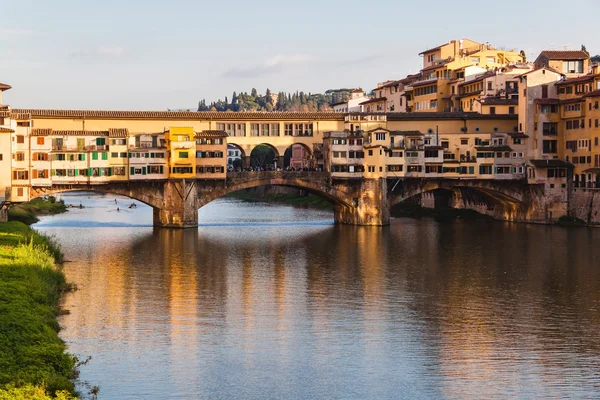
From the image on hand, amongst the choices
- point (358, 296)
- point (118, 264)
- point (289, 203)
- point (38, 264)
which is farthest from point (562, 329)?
point (289, 203)

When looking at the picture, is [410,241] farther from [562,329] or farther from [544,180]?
[562,329]

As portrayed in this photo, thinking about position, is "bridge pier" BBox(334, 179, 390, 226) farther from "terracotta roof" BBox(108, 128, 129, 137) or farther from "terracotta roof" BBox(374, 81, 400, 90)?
"terracotta roof" BBox(374, 81, 400, 90)

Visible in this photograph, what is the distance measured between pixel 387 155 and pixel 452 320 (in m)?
38.1

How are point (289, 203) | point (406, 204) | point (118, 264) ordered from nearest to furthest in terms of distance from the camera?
1. point (118, 264)
2. point (406, 204)
3. point (289, 203)

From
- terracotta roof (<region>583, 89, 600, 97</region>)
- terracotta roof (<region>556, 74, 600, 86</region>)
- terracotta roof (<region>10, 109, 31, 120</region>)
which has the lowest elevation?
terracotta roof (<region>10, 109, 31, 120</region>)

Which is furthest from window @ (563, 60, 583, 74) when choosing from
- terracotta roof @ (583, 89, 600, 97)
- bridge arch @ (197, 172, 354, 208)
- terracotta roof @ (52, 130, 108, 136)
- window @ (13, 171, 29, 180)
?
window @ (13, 171, 29, 180)

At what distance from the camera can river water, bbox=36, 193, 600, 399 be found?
1017 inches

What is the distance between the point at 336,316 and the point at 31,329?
11.5 metres

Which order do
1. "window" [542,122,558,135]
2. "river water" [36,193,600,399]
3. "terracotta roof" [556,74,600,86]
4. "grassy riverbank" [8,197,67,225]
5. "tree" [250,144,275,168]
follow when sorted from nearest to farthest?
"river water" [36,193,600,399] → "terracotta roof" [556,74,600,86] → "window" [542,122,558,135] → "grassy riverbank" [8,197,67,225] → "tree" [250,144,275,168]

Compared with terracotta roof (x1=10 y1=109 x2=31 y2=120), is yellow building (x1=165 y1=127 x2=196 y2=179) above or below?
below

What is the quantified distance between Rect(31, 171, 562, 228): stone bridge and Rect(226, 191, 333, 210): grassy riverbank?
24137 millimetres

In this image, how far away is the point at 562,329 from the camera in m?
32.4

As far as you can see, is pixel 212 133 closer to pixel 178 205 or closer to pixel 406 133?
pixel 178 205

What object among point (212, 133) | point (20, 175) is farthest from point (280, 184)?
point (20, 175)
